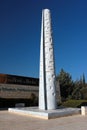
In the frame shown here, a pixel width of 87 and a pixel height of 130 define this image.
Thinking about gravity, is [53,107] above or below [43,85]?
below

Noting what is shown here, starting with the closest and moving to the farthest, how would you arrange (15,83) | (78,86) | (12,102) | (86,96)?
(12,102), (15,83), (86,96), (78,86)

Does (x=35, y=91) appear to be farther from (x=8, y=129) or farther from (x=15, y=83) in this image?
(x=8, y=129)

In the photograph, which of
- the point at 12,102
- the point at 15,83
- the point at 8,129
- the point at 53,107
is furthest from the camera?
the point at 15,83

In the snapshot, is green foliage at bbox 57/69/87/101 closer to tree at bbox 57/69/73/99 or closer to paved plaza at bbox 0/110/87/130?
tree at bbox 57/69/73/99

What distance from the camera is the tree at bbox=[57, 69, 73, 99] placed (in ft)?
127

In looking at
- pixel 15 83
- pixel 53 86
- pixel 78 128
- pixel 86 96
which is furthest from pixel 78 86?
pixel 78 128

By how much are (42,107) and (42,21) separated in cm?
620

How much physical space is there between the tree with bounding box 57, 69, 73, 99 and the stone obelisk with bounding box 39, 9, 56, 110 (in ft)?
74.5

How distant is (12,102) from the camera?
80.1 ft

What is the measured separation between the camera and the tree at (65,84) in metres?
38.7

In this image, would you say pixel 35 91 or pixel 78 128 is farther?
pixel 35 91

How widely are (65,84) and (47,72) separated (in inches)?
975

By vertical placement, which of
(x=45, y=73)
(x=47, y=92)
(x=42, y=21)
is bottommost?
(x=47, y=92)

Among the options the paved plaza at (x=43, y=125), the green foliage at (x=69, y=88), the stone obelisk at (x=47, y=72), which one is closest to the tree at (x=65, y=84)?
the green foliage at (x=69, y=88)
